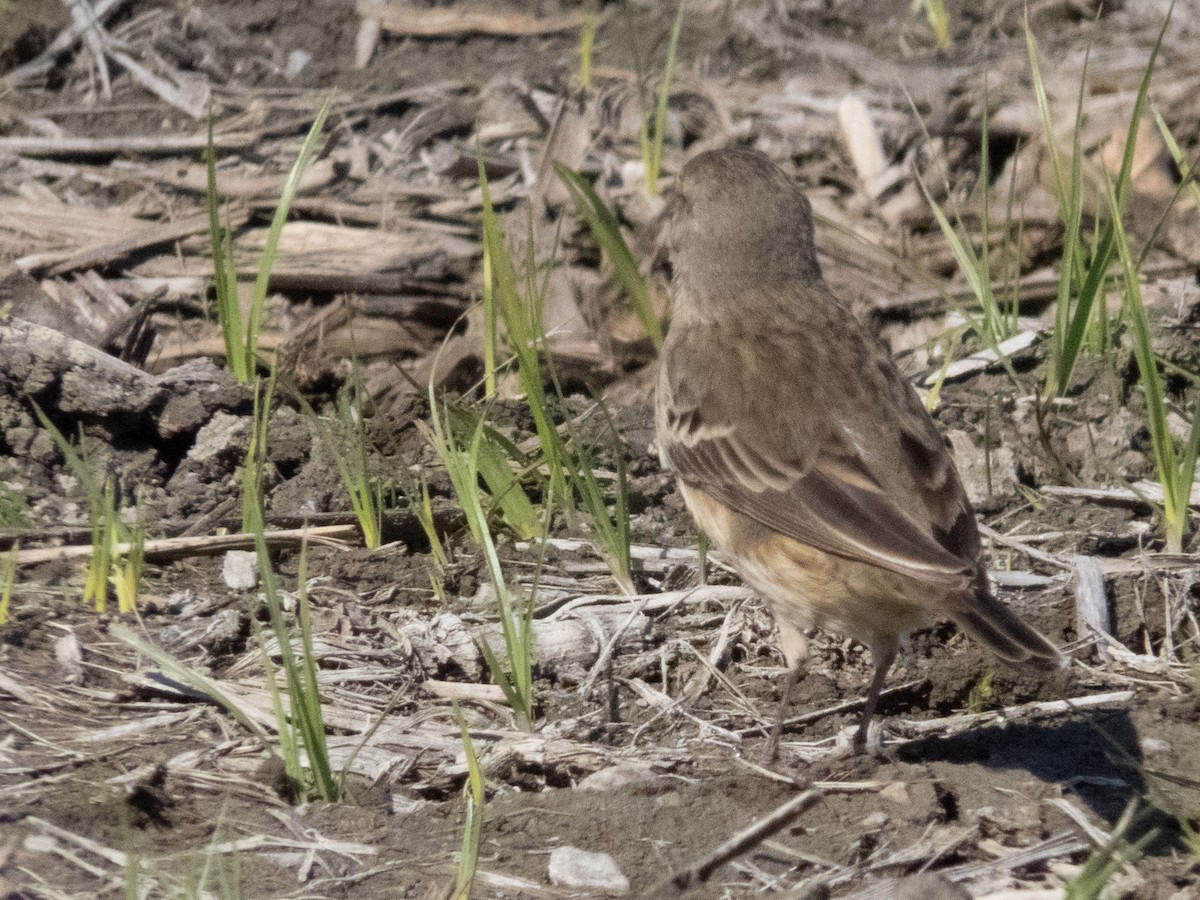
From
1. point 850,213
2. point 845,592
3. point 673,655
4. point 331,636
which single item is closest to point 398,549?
point 331,636

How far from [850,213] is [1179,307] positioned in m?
1.85

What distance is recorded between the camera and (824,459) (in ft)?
16.7

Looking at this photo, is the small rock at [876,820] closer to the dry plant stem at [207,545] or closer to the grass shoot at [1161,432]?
the grass shoot at [1161,432]

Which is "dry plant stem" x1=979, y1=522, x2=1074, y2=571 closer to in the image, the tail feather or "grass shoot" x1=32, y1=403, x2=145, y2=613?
the tail feather

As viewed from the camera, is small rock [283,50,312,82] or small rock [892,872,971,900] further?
small rock [283,50,312,82]

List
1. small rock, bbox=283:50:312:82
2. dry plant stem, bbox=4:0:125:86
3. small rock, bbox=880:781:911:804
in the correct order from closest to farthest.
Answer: small rock, bbox=880:781:911:804 < dry plant stem, bbox=4:0:125:86 < small rock, bbox=283:50:312:82

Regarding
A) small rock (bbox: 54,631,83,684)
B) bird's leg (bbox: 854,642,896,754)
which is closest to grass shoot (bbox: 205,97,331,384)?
small rock (bbox: 54,631,83,684)

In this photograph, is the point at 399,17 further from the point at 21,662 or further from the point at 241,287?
the point at 21,662

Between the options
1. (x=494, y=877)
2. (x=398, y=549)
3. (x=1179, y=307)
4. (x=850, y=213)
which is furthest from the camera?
(x=850, y=213)

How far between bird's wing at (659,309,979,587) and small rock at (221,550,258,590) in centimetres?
152

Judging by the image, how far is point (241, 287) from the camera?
731cm

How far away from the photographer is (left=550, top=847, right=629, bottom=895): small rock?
3986 millimetres

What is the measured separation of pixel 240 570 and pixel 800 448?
6.53 ft

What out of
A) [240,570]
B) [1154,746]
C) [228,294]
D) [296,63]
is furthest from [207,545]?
[296,63]
